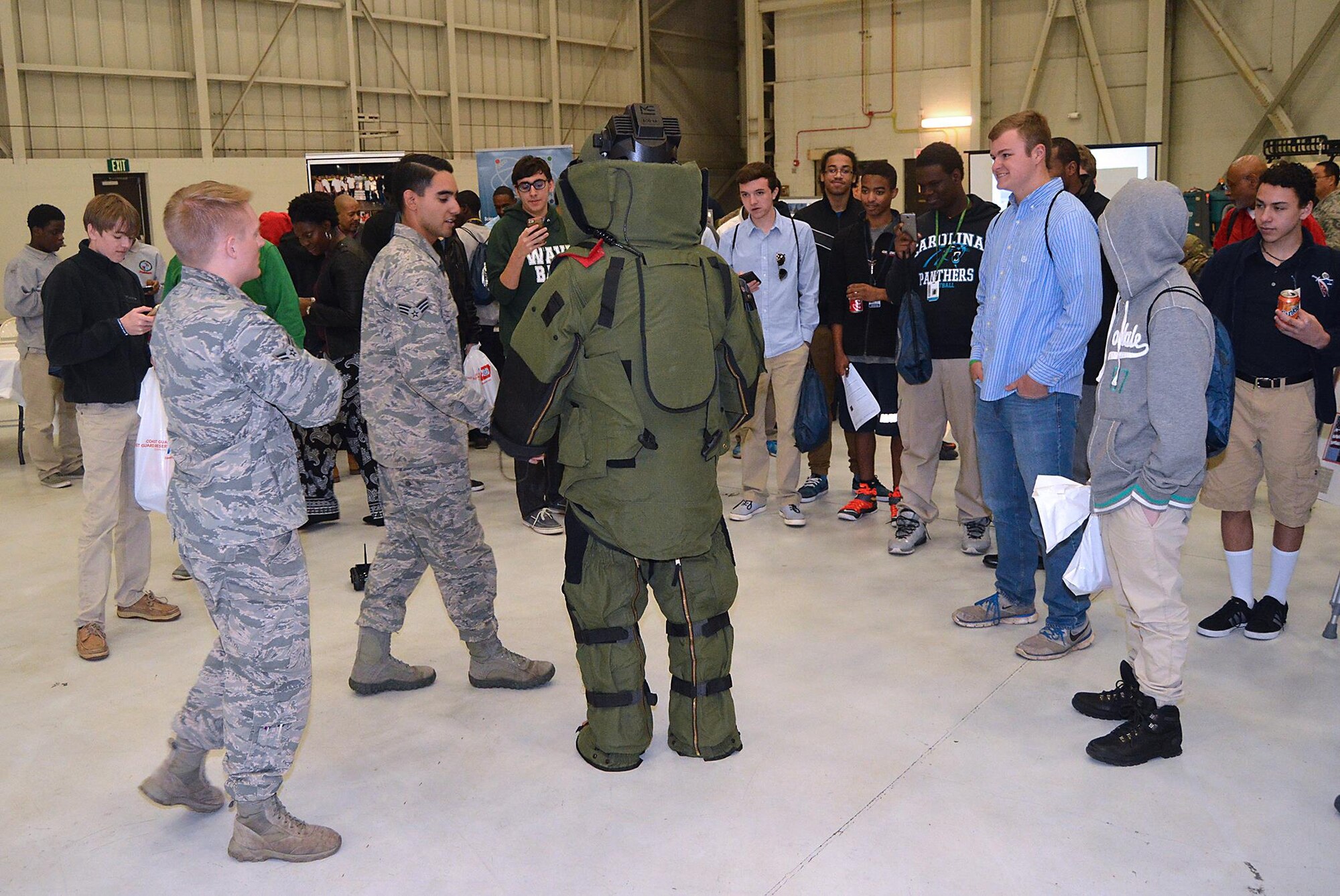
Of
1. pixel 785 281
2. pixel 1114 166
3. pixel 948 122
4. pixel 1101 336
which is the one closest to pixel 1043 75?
pixel 948 122

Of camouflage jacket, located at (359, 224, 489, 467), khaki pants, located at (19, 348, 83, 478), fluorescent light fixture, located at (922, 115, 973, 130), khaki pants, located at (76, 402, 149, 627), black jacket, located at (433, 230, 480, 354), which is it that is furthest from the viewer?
fluorescent light fixture, located at (922, 115, 973, 130)

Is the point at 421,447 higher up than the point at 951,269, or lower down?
lower down

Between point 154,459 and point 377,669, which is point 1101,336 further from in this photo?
point 154,459

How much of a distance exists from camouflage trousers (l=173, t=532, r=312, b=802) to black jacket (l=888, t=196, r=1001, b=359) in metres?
3.13

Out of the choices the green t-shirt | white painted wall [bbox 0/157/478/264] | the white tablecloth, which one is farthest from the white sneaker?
white painted wall [bbox 0/157/478/264]

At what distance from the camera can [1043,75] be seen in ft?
49.5

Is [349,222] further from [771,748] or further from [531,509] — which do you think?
[771,748]

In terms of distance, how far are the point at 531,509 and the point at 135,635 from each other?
2069 mm

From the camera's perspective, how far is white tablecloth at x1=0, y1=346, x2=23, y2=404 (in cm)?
757

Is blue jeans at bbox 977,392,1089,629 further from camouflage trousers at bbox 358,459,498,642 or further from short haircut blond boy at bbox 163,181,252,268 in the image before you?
short haircut blond boy at bbox 163,181,252,268

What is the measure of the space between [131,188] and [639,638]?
13.0m

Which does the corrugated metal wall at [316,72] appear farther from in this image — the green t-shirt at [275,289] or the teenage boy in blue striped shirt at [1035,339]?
the teenage boy in blue striped shirt at [1035,339]

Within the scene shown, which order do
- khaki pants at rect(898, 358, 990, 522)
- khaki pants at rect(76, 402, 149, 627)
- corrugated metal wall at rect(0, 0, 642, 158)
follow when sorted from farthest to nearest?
corrugated metal wall at rect(0, 0, 642, 158) < khaki pants at rect(898, 358, 990, 522) < khaki pants at rect(76, 402, 149, 627)

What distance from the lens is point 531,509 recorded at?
19.0 ft
